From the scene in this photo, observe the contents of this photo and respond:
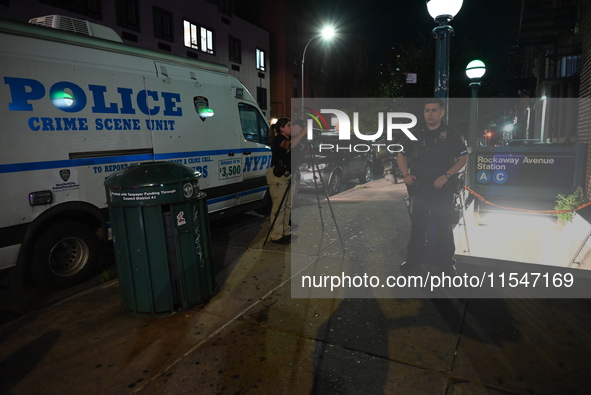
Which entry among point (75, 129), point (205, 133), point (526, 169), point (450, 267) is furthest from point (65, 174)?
point (526, 169)

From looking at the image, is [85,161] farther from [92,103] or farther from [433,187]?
[433,187]

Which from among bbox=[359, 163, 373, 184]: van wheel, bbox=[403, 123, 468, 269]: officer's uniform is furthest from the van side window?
bbox=[359, 163, 373, 184]: van wheel

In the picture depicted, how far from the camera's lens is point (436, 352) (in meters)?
3.14

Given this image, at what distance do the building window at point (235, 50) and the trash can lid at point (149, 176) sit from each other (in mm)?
25377

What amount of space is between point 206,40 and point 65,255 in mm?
22824

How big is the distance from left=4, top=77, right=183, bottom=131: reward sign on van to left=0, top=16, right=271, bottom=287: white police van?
0.01m

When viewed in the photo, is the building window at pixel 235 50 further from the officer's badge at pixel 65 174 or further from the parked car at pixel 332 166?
the officer's badge at pixel 65 174

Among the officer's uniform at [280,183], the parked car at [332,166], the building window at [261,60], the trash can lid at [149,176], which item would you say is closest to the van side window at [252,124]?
the officer's uniform at [280,183]

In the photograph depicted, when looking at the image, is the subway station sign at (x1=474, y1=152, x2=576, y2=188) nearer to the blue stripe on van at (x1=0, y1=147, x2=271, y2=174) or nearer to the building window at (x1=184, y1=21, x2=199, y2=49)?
the blue stripe on van at (x1=0, y1=147, x2=271, y2=174)

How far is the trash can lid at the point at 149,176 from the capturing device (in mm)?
3520

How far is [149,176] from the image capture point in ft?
11.7

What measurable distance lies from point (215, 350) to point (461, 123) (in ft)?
68.6

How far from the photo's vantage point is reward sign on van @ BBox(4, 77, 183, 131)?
426 centimetres

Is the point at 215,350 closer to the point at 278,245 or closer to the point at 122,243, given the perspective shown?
the point at 122,243
